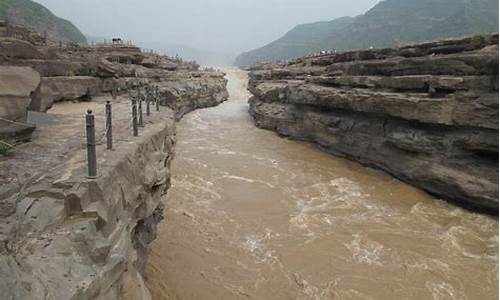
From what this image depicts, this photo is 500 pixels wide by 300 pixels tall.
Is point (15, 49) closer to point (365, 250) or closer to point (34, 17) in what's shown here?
point (365, 250)

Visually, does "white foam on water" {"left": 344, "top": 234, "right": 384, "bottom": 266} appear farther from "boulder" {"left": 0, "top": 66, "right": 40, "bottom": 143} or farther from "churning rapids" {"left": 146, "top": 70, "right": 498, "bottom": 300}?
"boulder" {"left": 0, "top": 66, "right": 40, "bottom": 143}

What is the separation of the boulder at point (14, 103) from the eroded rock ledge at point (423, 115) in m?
10.7

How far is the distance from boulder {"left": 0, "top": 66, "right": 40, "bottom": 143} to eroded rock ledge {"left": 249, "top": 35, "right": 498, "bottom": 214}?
10701mm

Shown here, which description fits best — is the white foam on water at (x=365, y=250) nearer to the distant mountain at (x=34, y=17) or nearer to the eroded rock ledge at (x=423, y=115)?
the eroded rock ledge at (x=423, y=115)

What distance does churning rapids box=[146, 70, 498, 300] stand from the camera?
738 centimetres

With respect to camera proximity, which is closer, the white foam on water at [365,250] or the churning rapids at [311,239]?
the churning rapids at [311,239]

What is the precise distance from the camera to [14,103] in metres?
5.76

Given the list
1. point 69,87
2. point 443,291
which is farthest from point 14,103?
point 69,87

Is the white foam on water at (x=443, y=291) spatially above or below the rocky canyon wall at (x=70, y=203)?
below

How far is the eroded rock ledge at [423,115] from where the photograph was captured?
11383 millimetres

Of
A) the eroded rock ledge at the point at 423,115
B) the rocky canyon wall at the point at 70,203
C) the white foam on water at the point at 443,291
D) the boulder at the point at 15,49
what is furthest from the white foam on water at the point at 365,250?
the boulder at the point at 15,49

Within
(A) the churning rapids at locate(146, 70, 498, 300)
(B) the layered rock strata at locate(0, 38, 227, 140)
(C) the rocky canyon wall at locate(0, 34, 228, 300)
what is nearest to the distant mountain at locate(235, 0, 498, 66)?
(B) the layered rock strata at locate(0, 38, 227, 140)

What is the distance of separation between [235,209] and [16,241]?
25.2 feet

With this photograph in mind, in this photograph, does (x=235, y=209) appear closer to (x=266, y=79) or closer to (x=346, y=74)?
(x=346, y=74)
